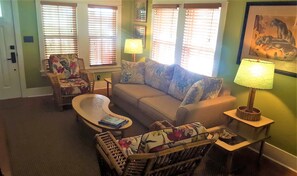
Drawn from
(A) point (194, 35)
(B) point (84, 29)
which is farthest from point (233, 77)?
(B) point (84, 29)

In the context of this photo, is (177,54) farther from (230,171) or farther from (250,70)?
(230,171)

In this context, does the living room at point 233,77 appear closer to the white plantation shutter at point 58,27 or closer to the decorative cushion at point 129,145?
the white plantation shutter at point 58,27

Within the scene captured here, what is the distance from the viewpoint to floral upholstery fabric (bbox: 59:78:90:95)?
162 inches

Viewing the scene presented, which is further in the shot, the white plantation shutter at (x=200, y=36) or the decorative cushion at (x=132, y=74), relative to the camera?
the decorative cushion at (x=132, y=74)

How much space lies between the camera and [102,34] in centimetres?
523

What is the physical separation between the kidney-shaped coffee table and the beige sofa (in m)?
0.48

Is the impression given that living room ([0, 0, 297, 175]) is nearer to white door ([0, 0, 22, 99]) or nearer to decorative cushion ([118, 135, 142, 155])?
white door ([0, 0, 22, 99])

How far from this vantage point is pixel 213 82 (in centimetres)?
308

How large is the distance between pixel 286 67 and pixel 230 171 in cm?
138

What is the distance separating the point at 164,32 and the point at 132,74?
112 cm

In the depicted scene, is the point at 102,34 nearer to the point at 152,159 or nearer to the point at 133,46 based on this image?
the point at 133,46

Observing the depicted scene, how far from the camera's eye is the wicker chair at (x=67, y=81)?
13.4ft

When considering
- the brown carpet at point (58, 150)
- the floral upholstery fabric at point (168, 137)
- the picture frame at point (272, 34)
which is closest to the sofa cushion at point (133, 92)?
the brown carpet at point (58, 150)

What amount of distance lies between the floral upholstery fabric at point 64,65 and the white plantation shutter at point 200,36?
7.04ft
